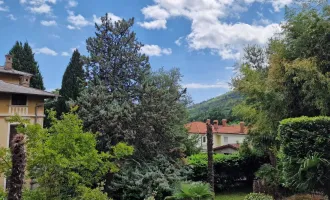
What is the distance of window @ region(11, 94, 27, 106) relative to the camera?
17.1m

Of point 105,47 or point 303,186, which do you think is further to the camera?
point 105,47

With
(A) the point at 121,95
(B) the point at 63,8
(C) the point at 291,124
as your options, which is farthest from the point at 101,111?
(C) the point at 291,124

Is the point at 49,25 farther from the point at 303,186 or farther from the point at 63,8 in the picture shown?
the point at 303,186

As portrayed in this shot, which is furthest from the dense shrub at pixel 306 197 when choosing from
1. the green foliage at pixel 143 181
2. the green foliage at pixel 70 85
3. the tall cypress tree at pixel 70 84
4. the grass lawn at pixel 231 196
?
the tall cypress tree at pixel 70 84

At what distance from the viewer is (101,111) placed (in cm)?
1508

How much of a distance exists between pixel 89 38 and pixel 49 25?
501 cm

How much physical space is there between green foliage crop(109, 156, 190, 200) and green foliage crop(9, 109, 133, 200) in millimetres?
6698

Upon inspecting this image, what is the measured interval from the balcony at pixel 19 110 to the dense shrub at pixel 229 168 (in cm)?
1160

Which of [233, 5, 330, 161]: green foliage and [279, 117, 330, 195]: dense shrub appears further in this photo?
[233, 5, 330, 161]: green foliage

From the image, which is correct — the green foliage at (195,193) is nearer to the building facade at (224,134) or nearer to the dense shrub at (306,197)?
the dense shrub at (306,197)

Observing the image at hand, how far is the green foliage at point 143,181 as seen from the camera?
14500 millimetres

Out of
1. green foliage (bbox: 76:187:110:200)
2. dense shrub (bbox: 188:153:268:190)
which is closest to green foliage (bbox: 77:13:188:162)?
dense shrub (bbox: 188:153:268:190)

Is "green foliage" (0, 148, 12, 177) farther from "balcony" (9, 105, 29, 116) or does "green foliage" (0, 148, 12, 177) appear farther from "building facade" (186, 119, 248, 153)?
"building facade" (186, 119, 248, 153)

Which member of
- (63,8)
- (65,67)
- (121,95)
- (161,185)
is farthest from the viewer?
(65,67)
